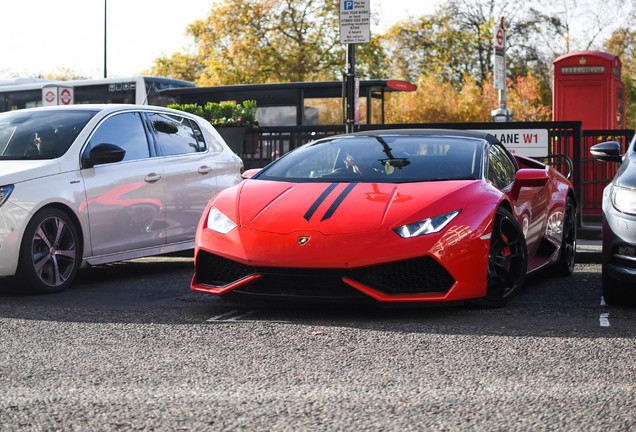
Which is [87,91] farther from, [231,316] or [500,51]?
[231,316]

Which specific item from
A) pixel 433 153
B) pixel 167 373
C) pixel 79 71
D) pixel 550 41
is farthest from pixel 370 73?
pixel 167 373

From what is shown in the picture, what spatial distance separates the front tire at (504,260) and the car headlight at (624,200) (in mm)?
634

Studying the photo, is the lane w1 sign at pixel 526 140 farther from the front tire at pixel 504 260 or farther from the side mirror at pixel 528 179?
the front tire at pixel 504 260

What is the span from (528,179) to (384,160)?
1.06m

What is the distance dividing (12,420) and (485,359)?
217 centimetres

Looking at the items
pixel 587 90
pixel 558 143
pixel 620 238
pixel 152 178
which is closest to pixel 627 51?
pixel 587 90

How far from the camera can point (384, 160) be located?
6441 mm

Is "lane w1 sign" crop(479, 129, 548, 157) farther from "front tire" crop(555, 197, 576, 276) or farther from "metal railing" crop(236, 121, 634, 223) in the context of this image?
"front tire" crop(555, 197, 576, 276)

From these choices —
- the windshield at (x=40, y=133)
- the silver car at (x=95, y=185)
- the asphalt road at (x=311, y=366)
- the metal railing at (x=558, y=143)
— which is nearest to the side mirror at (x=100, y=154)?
the silver car at (x=95, y=185)

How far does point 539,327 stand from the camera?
206 inches

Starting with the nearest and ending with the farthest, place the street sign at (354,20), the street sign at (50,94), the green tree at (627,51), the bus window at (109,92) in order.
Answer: the street sign at (354,20) < the street sign at (50,94) < the bus window at (109,92) < the green tree at (627,51)

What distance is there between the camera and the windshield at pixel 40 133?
7230 millimetres

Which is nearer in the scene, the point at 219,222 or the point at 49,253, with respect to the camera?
the point at 219,222

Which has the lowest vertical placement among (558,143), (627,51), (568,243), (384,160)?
(568,243)
